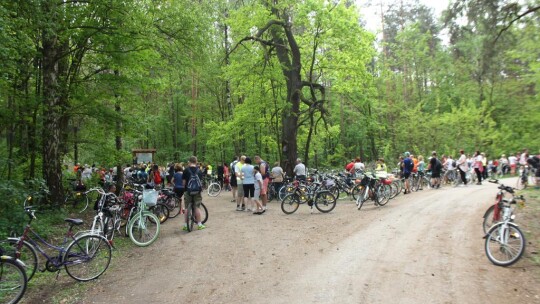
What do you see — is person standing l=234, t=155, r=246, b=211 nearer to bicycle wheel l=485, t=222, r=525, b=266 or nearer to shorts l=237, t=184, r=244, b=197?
shorts l=237, t=184, r=244, b=197

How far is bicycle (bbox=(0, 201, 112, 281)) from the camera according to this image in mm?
5617

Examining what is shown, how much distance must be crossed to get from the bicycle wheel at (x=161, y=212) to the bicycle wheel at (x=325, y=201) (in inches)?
179

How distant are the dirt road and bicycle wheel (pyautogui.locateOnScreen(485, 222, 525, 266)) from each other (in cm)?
18

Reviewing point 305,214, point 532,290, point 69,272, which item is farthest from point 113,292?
point 305,214

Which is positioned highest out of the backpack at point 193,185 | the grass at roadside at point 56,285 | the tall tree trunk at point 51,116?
the tall tree trunk at point 51,116

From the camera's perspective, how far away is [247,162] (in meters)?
11.3

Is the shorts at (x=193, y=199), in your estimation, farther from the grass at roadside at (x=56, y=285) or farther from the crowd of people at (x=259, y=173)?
the grass at roadside at (x=56, y=285)

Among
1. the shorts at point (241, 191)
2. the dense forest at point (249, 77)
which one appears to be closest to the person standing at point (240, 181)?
the shorts at point (241, 191)

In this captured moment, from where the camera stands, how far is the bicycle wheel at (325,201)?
37.3ft

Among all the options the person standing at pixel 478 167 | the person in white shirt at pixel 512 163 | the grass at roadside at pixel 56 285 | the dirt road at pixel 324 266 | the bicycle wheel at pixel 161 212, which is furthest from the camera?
the person in white shirt at pixel 512 163

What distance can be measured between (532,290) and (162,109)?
3451cm

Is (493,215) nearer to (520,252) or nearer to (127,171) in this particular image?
(520,252)

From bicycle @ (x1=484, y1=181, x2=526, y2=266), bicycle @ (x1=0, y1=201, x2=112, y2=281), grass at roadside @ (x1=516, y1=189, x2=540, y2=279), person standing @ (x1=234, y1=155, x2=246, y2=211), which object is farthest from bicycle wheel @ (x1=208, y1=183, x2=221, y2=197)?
bicycle @ (x1=484, y1=181, x2=526, y2=266)

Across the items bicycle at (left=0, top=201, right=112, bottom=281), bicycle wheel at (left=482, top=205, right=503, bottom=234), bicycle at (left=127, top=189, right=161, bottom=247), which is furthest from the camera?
bicycle at (left=127, top=189, right=161, bottom=247)
